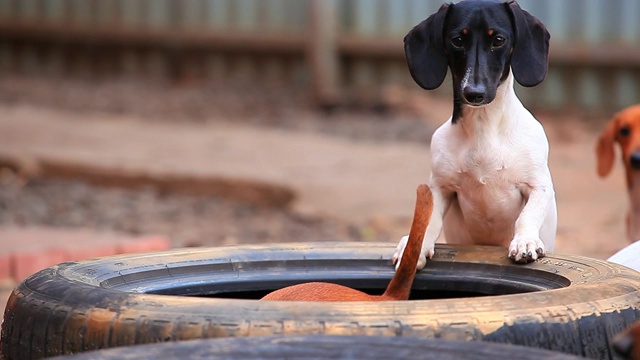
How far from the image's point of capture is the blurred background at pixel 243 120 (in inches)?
266

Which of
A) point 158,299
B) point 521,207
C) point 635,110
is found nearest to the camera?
point 158,299

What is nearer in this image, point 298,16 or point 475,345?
point 475,345

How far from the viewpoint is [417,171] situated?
25.8ft

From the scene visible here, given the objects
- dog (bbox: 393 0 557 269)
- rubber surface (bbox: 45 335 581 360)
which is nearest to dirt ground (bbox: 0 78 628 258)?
dog (bbox: 393 0 557 269)

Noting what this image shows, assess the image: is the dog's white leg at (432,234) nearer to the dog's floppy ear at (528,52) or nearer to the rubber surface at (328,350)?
the dog's floppy ear at (528,52)

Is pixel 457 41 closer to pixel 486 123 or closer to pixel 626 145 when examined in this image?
pixel 486 123

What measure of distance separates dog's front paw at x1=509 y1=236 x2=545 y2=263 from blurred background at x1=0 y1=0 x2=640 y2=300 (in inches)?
109

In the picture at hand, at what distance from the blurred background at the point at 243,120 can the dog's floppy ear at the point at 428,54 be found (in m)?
2.46

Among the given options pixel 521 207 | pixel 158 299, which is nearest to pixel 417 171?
pixel 521 207

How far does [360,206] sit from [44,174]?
2.46 meters

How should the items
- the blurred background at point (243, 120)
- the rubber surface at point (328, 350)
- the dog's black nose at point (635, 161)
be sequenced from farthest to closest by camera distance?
the blurred background at point (243, 120), the dog's black nose at point (635, 161), the rubber surface at point (328, 350)

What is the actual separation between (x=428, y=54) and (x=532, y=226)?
1.84 feet

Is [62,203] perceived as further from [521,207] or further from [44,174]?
[521,207]

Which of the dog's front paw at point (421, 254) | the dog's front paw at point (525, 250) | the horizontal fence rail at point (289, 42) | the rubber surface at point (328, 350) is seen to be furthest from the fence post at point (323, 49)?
the rubber surface at point (328, 350)
